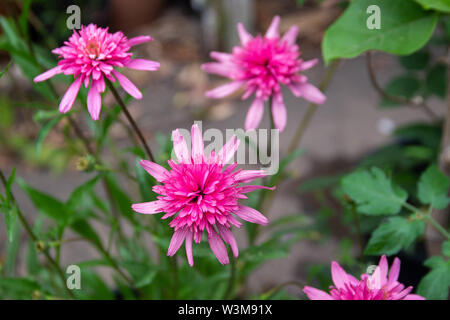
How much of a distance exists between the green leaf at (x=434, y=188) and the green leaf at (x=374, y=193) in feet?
0.11

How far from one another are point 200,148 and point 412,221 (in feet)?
1.14

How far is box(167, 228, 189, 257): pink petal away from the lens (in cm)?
49

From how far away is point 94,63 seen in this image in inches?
19.9

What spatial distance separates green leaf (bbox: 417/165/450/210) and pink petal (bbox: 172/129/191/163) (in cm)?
40

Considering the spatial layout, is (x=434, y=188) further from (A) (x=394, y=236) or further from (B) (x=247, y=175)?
(B) (x=247, y=175)

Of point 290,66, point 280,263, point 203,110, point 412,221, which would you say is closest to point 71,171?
point 203,110

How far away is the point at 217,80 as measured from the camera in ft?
6.44

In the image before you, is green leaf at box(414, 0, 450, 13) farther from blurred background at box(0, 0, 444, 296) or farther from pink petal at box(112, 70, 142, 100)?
blurred background at box(0, 0, 444, 296)

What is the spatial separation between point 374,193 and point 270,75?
250 mm

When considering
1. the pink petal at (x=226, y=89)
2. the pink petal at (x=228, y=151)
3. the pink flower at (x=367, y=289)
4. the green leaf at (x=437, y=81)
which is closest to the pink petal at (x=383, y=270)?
the pink flower at (x=367, y=289)

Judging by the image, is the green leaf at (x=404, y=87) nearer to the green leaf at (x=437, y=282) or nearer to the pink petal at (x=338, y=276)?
the green leaf at (x=437, y=282)

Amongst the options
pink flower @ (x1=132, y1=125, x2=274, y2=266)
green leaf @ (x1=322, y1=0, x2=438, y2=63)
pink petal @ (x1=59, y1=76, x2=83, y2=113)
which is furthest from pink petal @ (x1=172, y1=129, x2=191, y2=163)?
green leaf @ (x1=322, y1=0, x2=438, y2=63)
